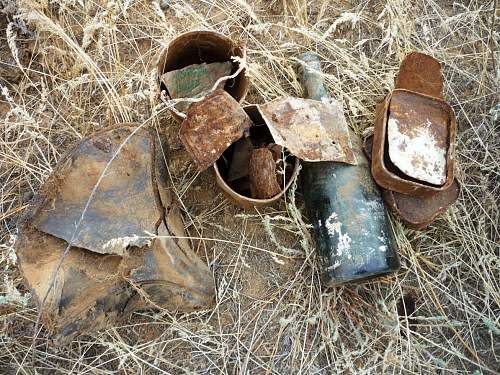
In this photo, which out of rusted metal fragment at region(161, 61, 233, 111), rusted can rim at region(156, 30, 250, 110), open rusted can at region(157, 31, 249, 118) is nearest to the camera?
rusted can rim at region(156, 30, 250, 110)

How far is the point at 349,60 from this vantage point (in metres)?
2.57

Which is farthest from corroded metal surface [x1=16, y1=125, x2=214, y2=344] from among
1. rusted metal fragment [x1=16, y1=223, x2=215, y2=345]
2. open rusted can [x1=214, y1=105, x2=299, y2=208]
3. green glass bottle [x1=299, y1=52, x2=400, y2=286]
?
green glass bottle [x1=299, y1=52, x2=400, y2=286]

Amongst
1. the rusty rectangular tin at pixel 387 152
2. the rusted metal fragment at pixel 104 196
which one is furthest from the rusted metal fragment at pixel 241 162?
the rusty rectangular tin at pixel 387 152

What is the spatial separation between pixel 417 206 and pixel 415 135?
310 millimetres

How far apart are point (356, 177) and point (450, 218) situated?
0.55 metres

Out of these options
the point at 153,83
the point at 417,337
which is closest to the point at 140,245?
the point at 153,83

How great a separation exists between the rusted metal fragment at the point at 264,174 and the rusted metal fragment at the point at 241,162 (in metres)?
0.11

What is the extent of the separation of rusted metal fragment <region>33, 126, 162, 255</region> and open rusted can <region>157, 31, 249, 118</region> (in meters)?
0.39

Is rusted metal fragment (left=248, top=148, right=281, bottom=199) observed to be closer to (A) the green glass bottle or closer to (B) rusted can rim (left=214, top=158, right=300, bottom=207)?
(B) rusted can rim (left=214, top=158, right=300, bottom=207)

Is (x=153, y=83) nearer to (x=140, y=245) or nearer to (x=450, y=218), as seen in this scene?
(x=140, y=245)

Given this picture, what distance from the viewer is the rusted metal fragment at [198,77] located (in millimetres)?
2434

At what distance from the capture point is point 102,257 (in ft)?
6.46

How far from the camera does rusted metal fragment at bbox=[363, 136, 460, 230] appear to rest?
2.26m

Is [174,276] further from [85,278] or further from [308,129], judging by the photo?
[308,129]
